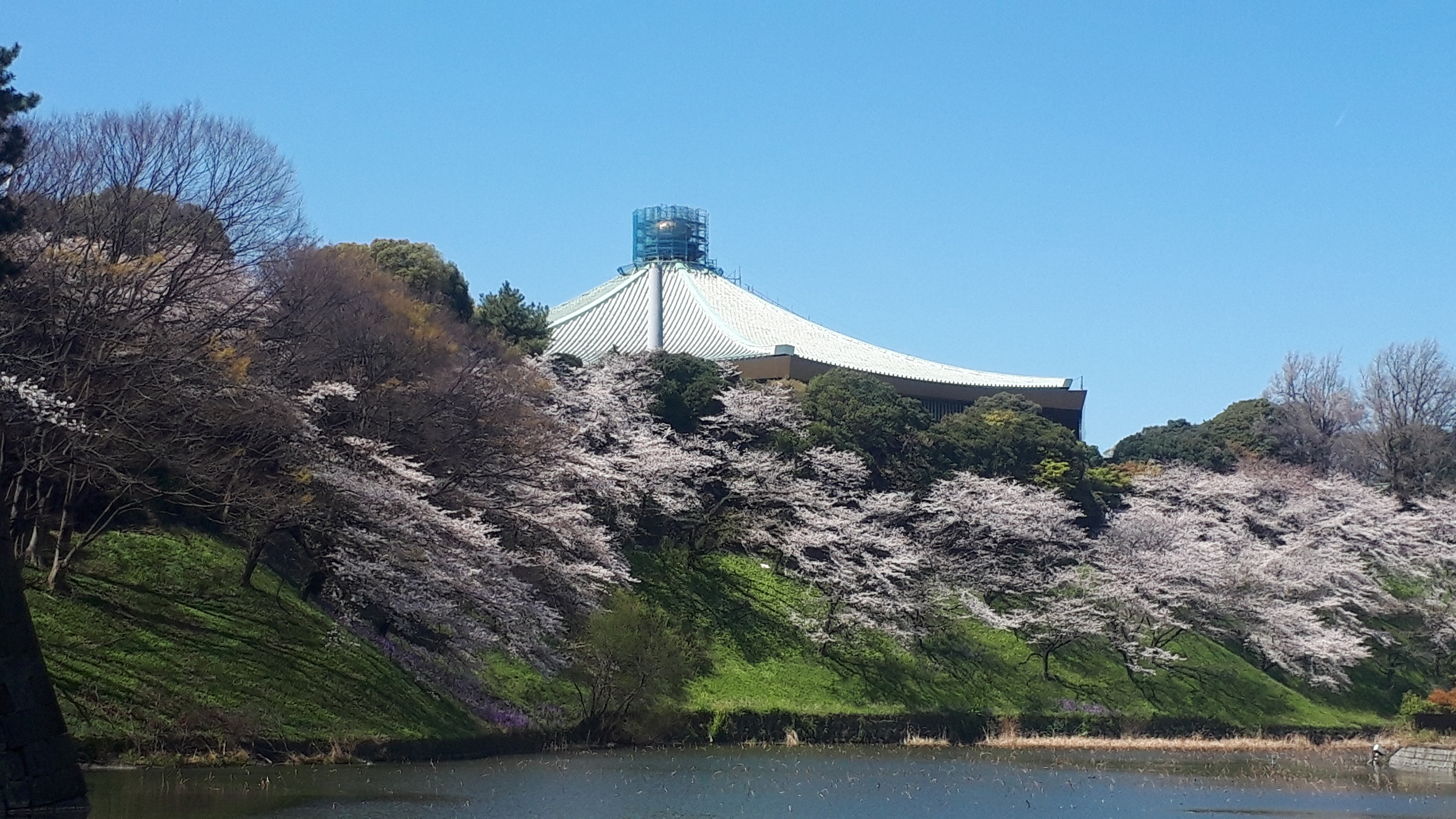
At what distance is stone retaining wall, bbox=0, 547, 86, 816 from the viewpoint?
11688mm

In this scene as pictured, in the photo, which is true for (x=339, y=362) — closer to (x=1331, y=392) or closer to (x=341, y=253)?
(x=341, y=253)

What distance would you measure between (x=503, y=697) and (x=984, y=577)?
1425 cm

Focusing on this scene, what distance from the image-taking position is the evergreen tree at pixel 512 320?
3453 cm

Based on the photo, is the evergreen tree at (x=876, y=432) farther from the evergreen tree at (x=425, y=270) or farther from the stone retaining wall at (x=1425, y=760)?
the stone retaining wall at (x=1425, y=760)

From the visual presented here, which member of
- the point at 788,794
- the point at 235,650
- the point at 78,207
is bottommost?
the point at 788,794

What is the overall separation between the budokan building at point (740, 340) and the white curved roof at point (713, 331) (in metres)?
0.05

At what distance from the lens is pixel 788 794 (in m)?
17.3

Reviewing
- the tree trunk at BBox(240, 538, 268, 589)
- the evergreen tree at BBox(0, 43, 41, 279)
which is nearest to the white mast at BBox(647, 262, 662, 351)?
the tree trunk at BBox(240, 538, 268, 589)

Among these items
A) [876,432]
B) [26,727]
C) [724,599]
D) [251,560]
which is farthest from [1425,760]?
[26,727]

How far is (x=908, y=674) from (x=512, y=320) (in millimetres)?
13222

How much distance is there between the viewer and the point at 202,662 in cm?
1756

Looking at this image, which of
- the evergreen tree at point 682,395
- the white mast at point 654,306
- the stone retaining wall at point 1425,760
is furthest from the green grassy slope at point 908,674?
Answer: the white mast at point 654,306

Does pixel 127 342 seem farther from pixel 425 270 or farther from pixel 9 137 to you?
pixel 425 270

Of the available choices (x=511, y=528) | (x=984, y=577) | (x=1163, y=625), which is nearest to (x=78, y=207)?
(x=511, y=528)
